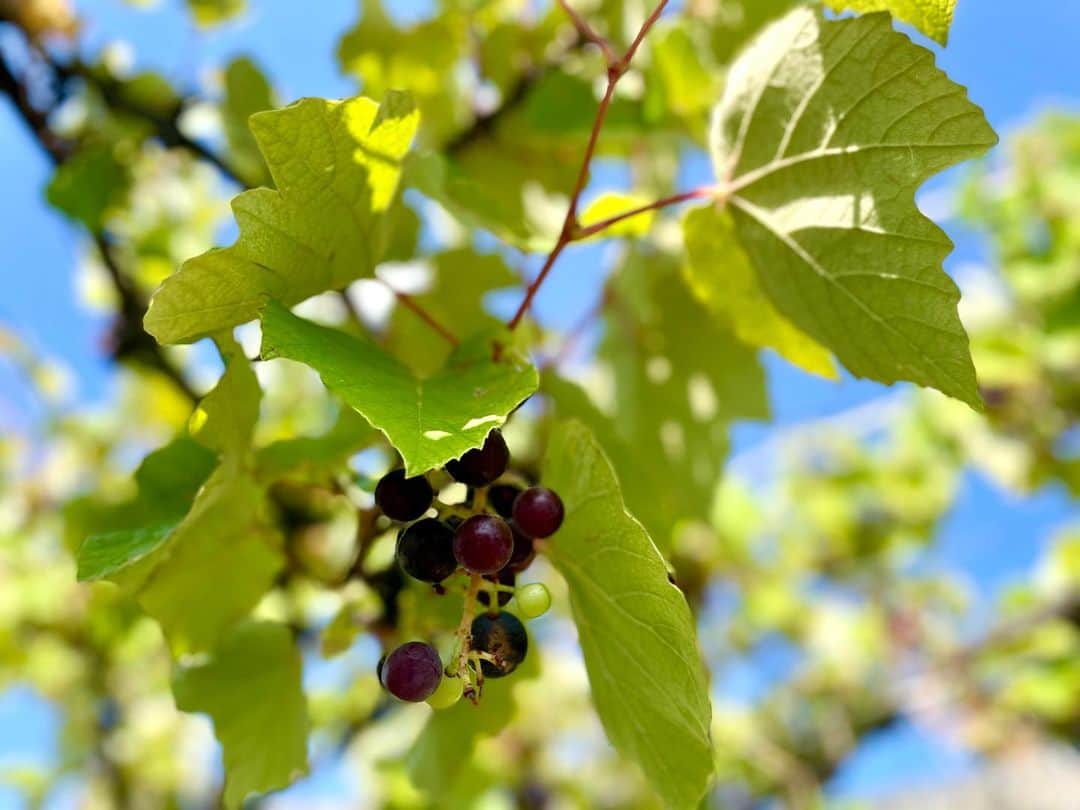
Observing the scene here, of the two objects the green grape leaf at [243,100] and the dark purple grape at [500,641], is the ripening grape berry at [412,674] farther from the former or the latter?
the green grape leaf at [243,100]

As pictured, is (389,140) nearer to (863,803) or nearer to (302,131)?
(302,131)

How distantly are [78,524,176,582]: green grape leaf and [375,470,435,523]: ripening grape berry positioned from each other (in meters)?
0.16

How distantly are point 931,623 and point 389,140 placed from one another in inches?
138

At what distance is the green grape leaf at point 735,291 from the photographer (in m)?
0.84

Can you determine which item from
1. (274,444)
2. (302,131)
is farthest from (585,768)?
(302,131)

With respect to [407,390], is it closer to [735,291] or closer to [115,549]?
[115,549]

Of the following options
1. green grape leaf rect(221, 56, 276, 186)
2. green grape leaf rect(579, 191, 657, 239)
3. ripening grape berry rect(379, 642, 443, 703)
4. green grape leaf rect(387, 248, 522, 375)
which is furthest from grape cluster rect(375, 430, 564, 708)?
green grape leaf rect(221, 56, 276, 186)

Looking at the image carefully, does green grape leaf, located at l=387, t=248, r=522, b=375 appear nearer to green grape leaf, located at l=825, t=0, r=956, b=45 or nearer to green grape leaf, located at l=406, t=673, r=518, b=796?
green grape leaf, located at l=406, t=673, r=518, b=796

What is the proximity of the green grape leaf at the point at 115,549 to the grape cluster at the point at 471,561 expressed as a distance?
0.18 metres

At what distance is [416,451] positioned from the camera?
1.68 feet

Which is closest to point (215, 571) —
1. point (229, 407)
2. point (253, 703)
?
point (253, 703)

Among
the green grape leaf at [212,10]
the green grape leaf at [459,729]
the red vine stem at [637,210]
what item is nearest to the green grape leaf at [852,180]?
the red vine stem at [637,210]

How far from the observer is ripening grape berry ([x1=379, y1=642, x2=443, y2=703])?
57cm

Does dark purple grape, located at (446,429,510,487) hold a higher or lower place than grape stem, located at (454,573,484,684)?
higher
